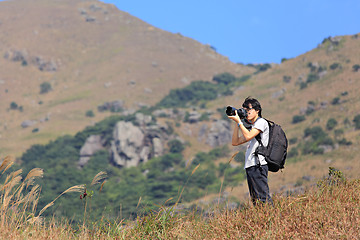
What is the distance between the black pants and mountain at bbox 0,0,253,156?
319ft

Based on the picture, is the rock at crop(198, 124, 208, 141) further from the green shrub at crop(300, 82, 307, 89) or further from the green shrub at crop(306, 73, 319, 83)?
the green shrub at crop(306, 73, 319, 83)

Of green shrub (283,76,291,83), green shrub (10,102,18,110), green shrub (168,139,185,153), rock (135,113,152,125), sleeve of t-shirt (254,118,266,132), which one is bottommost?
green shrub (168,139,185,153)

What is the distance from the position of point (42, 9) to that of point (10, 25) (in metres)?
25.2

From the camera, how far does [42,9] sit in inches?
7534

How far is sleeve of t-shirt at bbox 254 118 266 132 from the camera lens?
15.9 ft

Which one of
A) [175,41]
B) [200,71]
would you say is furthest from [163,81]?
[175,41]

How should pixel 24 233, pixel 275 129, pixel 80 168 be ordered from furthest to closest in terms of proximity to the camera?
pixel 80 168 < pixel 275 129 < pixel 24 233

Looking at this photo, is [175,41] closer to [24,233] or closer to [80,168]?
[80,168]

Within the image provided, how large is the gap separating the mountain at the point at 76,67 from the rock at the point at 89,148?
1301 centimetres

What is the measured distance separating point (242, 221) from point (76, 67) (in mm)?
156453

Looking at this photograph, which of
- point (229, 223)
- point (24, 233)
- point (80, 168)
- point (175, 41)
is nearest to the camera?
point (229, 223)

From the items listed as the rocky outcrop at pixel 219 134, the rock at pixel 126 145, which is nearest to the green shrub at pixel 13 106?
the rock at pixel 126 145

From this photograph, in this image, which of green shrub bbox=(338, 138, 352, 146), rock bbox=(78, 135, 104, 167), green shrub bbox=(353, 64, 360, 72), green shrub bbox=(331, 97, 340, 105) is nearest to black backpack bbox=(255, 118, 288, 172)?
green shrub bbox=(338, 138, 352, 146)

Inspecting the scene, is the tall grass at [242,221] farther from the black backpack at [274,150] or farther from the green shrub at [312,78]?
the green shrub at [312,78]
